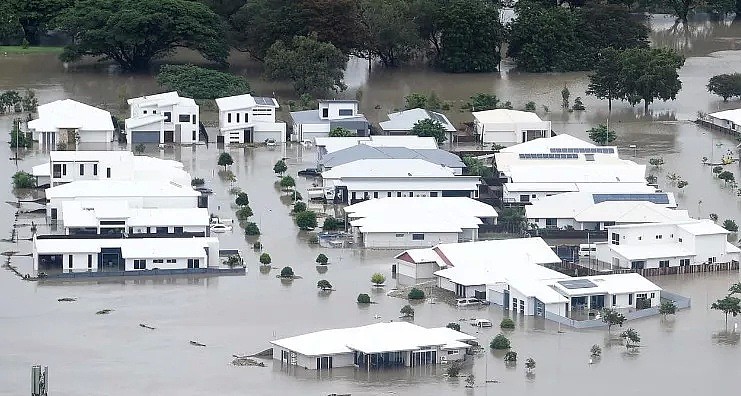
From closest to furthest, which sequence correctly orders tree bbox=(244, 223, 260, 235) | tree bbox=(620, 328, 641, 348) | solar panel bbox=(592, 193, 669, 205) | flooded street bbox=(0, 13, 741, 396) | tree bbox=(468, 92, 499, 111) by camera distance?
flooded street bbox=(0, 13, 741, 396), tree bbox=(620, 328, 641, 348), tree bbox=(244, 223, 260, 235), solar panel bbox=(592, 193, 669, 205), tree bbox=(468, 92, 499, 111)

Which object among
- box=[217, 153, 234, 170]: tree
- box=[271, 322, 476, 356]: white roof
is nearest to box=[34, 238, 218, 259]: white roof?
box=[271, 322, 476, 356]: white roof

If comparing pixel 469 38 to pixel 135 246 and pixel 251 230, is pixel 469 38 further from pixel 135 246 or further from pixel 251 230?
pixel 135 246

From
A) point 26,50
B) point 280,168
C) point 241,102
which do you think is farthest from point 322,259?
point 26,50

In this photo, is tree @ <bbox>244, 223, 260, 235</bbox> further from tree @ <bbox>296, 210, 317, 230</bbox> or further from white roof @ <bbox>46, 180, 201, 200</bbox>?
white roof @ <bbox>46, 180, 201, 200</bbox>

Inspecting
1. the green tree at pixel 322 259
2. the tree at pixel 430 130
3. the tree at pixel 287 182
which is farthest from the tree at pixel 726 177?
the green tree at pixel 322 259

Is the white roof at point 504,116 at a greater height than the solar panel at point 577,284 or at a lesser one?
greater

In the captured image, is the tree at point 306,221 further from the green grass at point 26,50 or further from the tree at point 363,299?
the green grass at point 26,50
